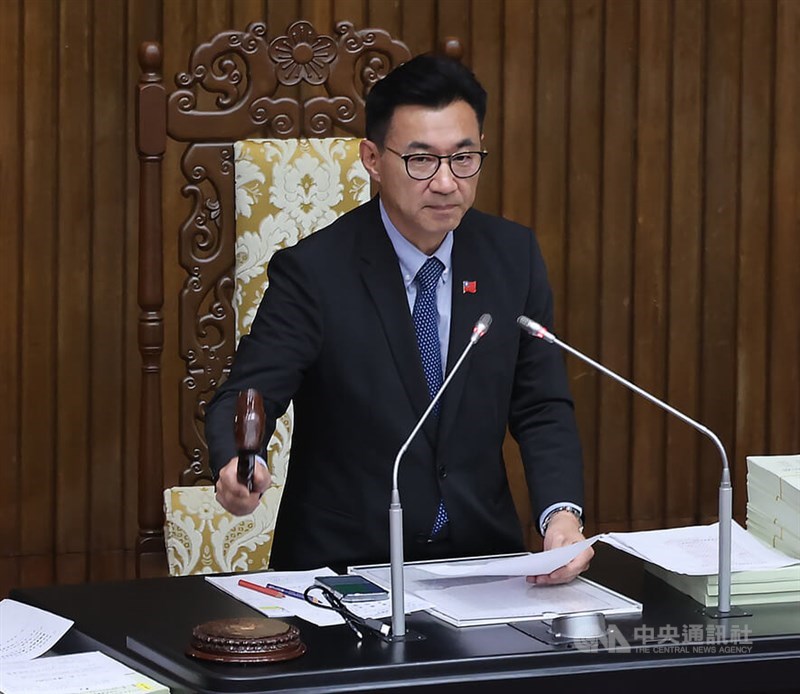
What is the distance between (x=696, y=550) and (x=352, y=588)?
53 centimetres

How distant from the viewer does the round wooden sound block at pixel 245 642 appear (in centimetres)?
179

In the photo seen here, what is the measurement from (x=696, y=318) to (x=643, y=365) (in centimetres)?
22

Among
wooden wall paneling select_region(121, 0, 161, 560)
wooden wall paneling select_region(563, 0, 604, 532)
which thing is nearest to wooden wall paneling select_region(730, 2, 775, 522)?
wooden wall paneling select_region(563, 0, 604, 532)

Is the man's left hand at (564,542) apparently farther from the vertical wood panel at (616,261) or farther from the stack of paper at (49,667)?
the vertical wood panel at (616,261)

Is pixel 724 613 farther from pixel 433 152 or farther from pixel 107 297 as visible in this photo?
pixel 107 297

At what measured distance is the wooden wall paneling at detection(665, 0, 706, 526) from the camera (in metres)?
4.40

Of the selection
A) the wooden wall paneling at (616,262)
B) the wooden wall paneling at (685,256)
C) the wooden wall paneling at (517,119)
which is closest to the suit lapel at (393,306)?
the wooden wall paneling at (517,119)

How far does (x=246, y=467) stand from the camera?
1923 millimetres

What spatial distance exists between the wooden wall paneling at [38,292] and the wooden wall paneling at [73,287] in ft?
0.06

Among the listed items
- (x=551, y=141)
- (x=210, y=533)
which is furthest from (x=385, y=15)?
(x=210, y=533)

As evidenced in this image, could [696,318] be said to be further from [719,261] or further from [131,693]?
[131,693]

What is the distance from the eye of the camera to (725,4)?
174 inches

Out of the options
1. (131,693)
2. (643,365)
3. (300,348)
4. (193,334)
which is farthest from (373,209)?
(643,365)

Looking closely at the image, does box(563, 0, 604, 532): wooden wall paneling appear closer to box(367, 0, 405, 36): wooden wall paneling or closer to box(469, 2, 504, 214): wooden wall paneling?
box(469, 2, 504, 214): wooden wall paneling
